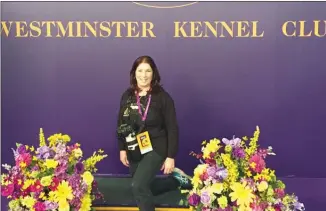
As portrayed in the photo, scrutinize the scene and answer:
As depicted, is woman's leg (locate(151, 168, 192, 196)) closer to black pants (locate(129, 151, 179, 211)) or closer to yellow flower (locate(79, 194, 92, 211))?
black pants (locate(129, 151, 179, 211))

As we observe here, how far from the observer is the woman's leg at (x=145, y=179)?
335 cm

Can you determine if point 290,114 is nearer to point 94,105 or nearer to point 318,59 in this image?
point 318,59

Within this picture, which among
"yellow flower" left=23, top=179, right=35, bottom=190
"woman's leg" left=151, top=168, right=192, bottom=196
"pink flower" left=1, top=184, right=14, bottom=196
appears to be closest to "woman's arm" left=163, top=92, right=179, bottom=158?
"woman's leg" left=151, top=168, right=192, bottom=196

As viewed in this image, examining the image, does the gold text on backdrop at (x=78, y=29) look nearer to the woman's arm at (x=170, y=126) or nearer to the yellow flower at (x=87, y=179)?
the woman's arm at (x=170, y=126)

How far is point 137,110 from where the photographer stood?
3.46m

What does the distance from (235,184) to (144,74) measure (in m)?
1.00

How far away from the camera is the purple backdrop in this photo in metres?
4.02

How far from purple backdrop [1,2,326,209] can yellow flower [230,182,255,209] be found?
3.66 feet

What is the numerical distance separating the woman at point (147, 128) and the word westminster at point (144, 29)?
0.71 metres

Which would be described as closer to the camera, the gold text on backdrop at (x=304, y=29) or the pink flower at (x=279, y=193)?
the pink flower at (x=279, y=193)

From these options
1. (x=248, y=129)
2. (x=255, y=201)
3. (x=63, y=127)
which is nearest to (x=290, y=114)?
(x=248, y=129)

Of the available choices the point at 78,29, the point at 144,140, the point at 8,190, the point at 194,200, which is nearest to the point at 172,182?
the point at 144,140

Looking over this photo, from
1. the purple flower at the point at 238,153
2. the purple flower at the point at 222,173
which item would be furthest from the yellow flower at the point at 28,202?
the purple flower at the point at 238,153

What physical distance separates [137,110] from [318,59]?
5.34ft
